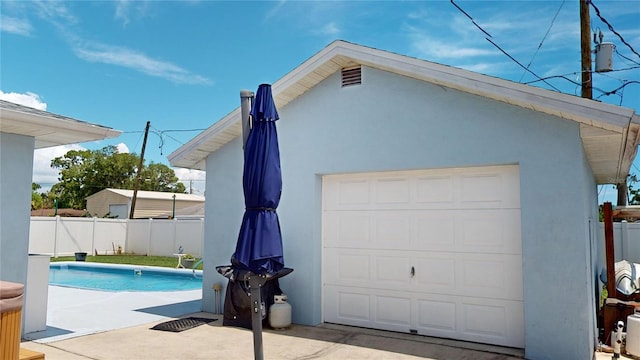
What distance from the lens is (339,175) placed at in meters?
8.97

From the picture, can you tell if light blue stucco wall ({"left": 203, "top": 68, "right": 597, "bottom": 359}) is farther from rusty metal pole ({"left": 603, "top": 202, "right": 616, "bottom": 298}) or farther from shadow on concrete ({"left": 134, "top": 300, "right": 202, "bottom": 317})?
rusty metal pole ({"left": 603, "top": 202, "right": 616, "bottom": 298})

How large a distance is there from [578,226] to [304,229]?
465 cm

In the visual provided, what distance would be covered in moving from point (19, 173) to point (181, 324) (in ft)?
12.7

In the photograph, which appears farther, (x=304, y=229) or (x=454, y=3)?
(x=454, y=3)

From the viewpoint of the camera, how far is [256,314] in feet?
15.9

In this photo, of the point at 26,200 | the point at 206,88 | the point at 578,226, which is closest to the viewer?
the point at 578,226

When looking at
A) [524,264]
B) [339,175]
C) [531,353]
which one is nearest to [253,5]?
[339,175]

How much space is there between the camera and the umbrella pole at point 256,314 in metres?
4.76

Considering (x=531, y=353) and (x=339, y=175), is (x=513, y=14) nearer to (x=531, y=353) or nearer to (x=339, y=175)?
(x=339, y=175)

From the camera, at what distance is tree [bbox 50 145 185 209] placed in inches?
1949

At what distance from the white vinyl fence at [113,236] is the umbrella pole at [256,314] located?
18897 mm

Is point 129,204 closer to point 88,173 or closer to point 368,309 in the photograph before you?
point 88,173

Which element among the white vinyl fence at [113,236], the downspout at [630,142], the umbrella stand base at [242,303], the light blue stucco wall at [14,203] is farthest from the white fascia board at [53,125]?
the white vinyl fence at [113,236]

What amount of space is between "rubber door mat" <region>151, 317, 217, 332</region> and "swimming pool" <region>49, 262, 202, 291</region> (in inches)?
204
